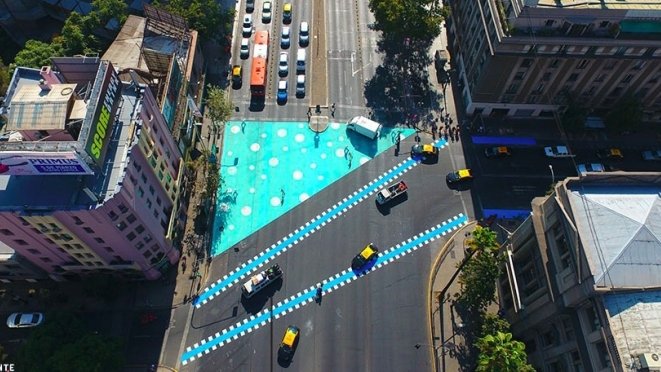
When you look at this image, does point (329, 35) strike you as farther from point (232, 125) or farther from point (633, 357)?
point (633, 357)

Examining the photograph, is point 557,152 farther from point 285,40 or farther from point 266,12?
point 266,12

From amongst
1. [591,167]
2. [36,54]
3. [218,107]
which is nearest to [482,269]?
[591,167]

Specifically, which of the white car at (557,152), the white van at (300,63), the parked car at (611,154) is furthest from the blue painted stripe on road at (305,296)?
the white van at (300,63)

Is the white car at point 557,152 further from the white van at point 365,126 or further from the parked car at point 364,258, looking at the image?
the parked car at point 364,258

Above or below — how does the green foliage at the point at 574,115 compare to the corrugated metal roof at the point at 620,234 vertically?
above

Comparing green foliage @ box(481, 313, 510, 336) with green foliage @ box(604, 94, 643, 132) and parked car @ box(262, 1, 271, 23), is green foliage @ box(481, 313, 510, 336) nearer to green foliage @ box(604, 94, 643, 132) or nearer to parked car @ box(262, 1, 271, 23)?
green foliage @ box(604, 94, 643, 132)

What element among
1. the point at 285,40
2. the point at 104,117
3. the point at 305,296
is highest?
the point at 285,40

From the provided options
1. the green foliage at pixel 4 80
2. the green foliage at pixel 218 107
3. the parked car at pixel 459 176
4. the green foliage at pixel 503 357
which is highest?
the green foliage at pixel 4 80
